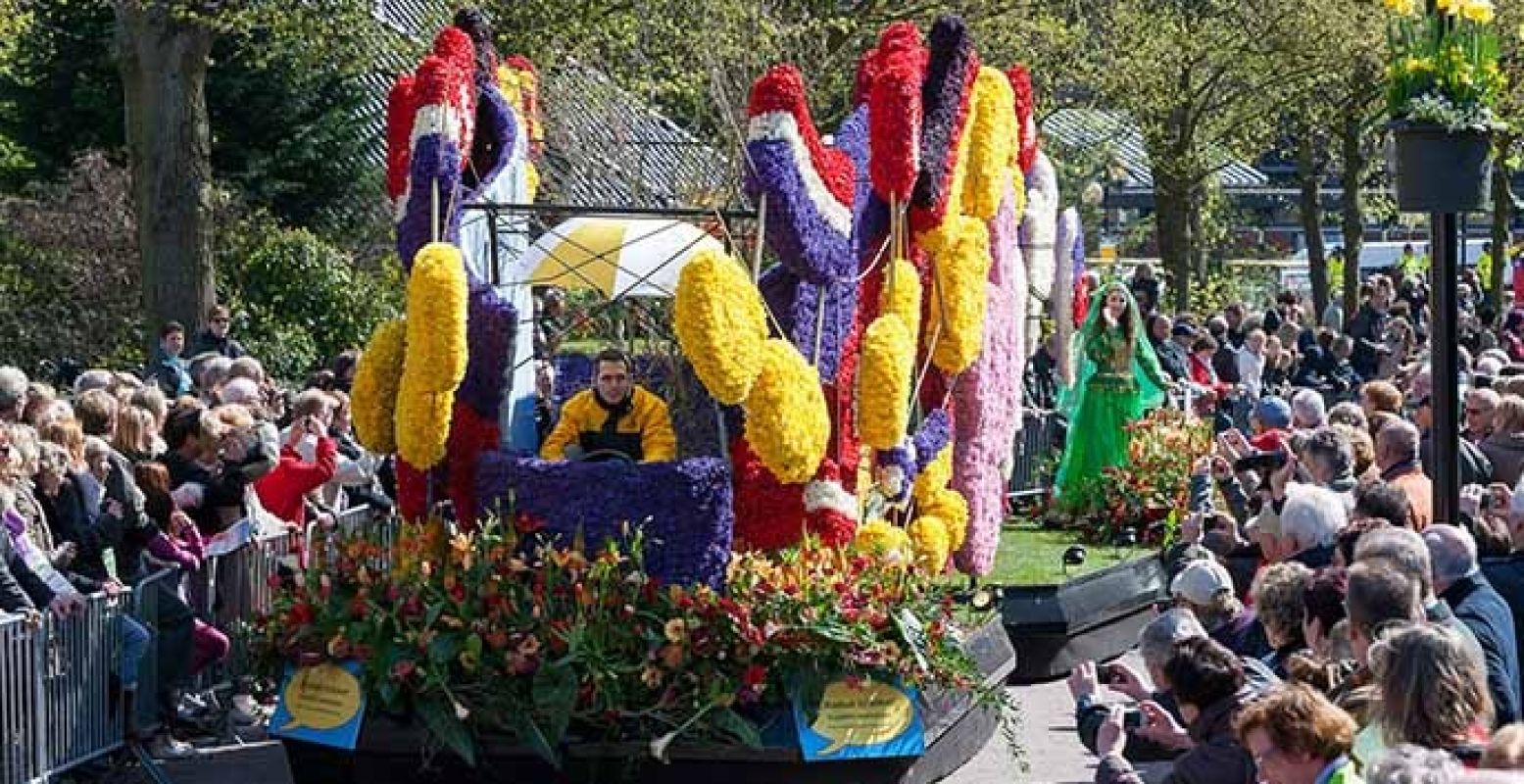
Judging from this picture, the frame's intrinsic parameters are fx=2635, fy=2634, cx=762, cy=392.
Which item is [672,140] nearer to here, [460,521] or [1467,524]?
[460,521]

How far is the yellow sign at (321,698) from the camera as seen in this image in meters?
11.2

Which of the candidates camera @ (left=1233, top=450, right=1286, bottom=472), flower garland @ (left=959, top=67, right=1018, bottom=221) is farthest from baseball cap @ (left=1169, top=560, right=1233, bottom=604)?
flower garland @ (left=959, top=67, right=1018, bottom=221)

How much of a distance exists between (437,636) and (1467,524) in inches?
171

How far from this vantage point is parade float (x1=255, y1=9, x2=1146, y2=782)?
432 inches

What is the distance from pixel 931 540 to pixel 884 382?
117cm

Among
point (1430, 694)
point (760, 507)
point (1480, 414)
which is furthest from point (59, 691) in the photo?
point (1480, 414)

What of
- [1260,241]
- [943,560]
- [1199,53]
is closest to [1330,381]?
[1199,53]

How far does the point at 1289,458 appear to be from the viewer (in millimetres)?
12914

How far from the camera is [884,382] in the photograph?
12.5 m

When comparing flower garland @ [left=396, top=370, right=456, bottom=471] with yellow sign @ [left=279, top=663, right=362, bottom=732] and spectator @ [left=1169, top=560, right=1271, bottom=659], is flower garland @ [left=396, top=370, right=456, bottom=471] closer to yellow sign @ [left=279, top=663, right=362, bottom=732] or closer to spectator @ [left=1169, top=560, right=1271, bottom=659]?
yellow sign @ [left=279, top=663, right=362, bottom=732]

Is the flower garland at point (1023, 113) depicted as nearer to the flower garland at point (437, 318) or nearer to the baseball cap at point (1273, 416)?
the baseball cap at point (1273, 416)

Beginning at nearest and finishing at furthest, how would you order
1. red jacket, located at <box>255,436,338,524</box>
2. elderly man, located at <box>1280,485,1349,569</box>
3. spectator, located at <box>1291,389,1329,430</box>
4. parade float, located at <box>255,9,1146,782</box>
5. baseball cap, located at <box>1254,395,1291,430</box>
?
elderly man, located at <box>1280,485,1349,569</box> < parade float, located at <box>255,9,1146,782</box> < red jacket, located at <box>255,436,338,524</box> < spectator, located at <box>1291,389,1329,430</box> < baseball cap, located at <box>1254,395,1291,430</box>

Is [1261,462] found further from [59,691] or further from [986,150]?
[59,691]

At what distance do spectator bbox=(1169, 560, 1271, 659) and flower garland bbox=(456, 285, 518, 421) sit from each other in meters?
3.85
